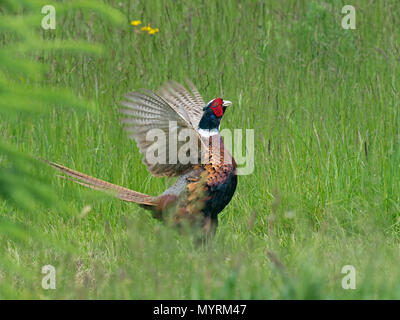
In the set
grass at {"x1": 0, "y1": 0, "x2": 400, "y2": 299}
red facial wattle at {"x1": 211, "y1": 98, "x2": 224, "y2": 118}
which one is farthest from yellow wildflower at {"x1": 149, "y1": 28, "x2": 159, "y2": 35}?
red facial wattle at {"x1": 211, "y1": 98, "x2": 224, "y2": 118}

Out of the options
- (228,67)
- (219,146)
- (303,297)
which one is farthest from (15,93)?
(228,67)

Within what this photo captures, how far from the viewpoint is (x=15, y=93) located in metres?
2.56

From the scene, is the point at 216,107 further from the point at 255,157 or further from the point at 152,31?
the point at 152,31

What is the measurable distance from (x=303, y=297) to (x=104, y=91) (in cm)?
350

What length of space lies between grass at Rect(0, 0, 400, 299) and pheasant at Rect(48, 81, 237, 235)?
0.17 meters

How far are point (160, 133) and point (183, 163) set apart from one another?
30 centimetres

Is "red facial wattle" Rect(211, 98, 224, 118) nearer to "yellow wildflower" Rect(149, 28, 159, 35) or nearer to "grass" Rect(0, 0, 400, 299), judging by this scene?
"grass" Rect(0, 0, 400, 299)

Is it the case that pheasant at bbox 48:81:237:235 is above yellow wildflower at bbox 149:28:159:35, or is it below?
below

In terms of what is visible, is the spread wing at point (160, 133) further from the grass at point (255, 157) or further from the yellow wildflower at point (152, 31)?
the yellow wildflower at point (152, 31)

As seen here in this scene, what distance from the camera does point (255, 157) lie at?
516 centimetres

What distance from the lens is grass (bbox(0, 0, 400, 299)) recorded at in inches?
127

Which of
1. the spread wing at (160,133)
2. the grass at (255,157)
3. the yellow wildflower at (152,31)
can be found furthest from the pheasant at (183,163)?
the yellow wildflower at (152,31)

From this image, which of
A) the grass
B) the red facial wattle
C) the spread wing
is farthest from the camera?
the red facial wattle

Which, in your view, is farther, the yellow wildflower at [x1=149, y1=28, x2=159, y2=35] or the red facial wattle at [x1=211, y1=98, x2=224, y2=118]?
the yellow wildflower at [x1=149, y1=28, x2=159, y2=35]
